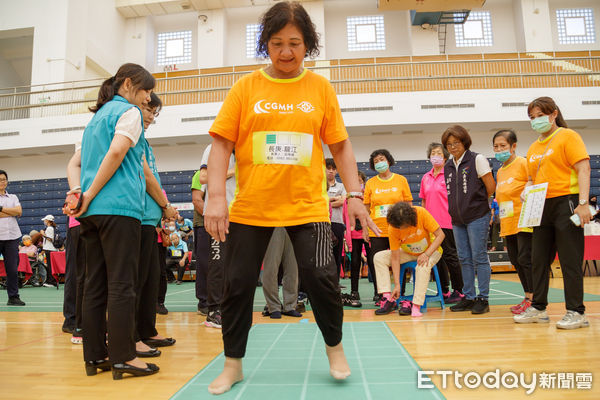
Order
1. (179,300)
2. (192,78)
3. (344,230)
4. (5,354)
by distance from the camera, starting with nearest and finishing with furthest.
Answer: (5,354) → (344,230) → (179,300) → (192,78)

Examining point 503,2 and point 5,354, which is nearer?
point 5,354

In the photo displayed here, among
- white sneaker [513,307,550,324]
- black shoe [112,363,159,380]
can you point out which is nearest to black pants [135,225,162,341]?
black shoe [112,363,159,380]

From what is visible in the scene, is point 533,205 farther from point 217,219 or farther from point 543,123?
point 217,219

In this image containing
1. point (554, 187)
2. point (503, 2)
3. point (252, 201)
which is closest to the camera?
point (252, 201)

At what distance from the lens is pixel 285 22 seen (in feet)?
4.30

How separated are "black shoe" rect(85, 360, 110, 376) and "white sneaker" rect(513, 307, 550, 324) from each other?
90.0 inches

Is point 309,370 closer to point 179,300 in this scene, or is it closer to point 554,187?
point 554,187

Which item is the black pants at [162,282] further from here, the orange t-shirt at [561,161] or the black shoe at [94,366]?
the orange t-shirt at [561,161]

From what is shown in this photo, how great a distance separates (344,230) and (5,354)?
275 cm

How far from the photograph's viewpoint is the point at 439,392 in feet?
3.99

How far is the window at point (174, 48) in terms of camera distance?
15.3 meters

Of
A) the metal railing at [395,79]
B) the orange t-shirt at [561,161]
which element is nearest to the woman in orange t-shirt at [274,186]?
the orange t-shirt at [561,161]

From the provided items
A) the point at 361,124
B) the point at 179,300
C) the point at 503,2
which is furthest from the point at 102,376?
the point at 503,2

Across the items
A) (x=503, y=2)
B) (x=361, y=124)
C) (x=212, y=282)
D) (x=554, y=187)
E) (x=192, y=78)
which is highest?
(x=503, y=2)
